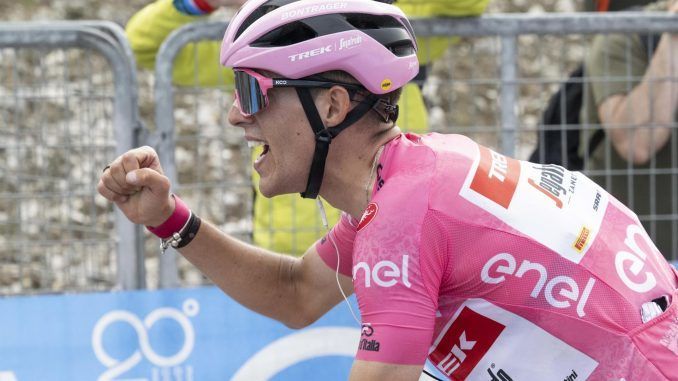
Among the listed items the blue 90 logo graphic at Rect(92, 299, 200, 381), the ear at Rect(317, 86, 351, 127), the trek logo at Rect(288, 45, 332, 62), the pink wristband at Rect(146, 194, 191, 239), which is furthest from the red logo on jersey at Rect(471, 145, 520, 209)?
the blue 90 logo graphic at Rect(92, 299, 200, 381)

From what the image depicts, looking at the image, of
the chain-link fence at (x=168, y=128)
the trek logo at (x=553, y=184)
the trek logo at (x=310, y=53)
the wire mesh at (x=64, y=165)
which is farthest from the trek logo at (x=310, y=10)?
the wire mesh at (x=64, y=165)

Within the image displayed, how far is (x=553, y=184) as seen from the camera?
2945 millimetres

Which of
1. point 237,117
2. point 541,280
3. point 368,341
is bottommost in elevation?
point 368,341

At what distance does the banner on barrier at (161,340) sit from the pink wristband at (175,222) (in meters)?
1.29

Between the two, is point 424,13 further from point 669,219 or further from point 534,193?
A: point 534,193

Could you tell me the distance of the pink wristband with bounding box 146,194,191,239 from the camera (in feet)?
11.4

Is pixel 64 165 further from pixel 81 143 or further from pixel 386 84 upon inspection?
pixel 386 84

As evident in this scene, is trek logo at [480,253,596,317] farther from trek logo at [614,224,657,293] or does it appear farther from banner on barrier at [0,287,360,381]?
banner on barrier at [0,287,360,381]

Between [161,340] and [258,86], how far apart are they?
200 cm

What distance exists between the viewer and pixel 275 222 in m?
5.01

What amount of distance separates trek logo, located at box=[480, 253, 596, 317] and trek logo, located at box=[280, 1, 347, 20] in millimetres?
774

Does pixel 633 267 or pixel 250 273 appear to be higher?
pixel 633 267

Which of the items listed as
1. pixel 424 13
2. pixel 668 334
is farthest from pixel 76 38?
pixel 668 334

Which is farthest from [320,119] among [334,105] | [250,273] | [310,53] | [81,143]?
[81,143]
